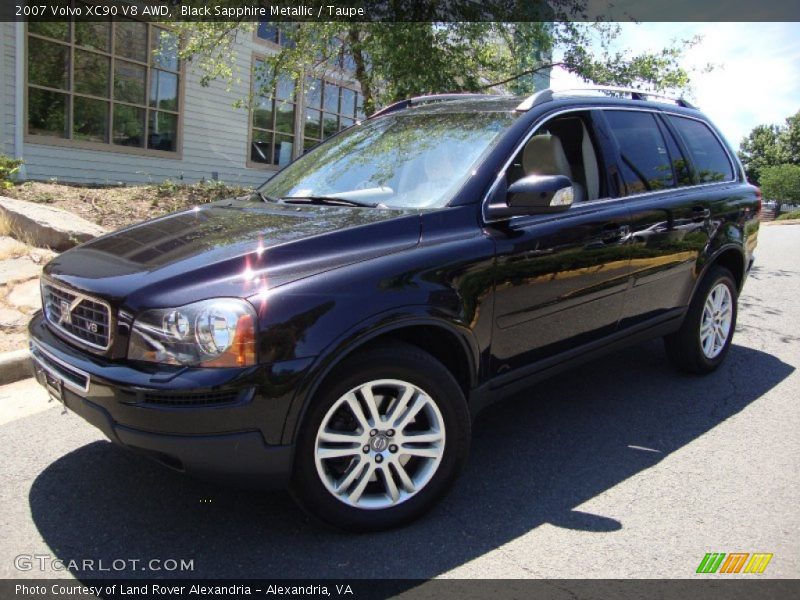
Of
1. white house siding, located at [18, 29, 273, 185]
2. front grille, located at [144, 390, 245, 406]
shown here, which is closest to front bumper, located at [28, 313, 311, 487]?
front grille, located at [144, 390, 245, 406]

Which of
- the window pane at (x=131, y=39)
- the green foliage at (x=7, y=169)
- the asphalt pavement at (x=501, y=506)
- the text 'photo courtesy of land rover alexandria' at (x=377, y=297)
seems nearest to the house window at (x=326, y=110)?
the window pane at (x=131, y=39)

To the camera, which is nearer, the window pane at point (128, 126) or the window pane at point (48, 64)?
the window pane at point (48, 64)

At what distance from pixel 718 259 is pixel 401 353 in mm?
3293

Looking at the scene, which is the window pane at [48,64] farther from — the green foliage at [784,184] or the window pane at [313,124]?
the green foliage at [784,184]

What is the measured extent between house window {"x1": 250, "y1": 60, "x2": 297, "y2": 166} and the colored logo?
1397 centimetres

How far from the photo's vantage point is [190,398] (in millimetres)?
2420

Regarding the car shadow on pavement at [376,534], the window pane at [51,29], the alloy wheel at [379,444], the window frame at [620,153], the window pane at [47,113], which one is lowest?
the car shadow on pavement at [376,534]

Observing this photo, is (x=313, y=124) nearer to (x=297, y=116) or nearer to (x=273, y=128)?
(x=297, y=116)

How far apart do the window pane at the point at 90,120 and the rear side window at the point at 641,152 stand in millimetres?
10376

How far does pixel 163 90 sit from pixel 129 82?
31.1 inches

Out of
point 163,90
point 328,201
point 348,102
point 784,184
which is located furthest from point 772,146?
point 328,201

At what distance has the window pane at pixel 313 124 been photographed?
1709 cm

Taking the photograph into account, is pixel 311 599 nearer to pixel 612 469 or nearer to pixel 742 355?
pixel 612 469

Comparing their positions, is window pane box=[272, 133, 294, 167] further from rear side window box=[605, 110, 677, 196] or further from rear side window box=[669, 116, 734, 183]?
rear side window box=[605, 110, 677, 196]
